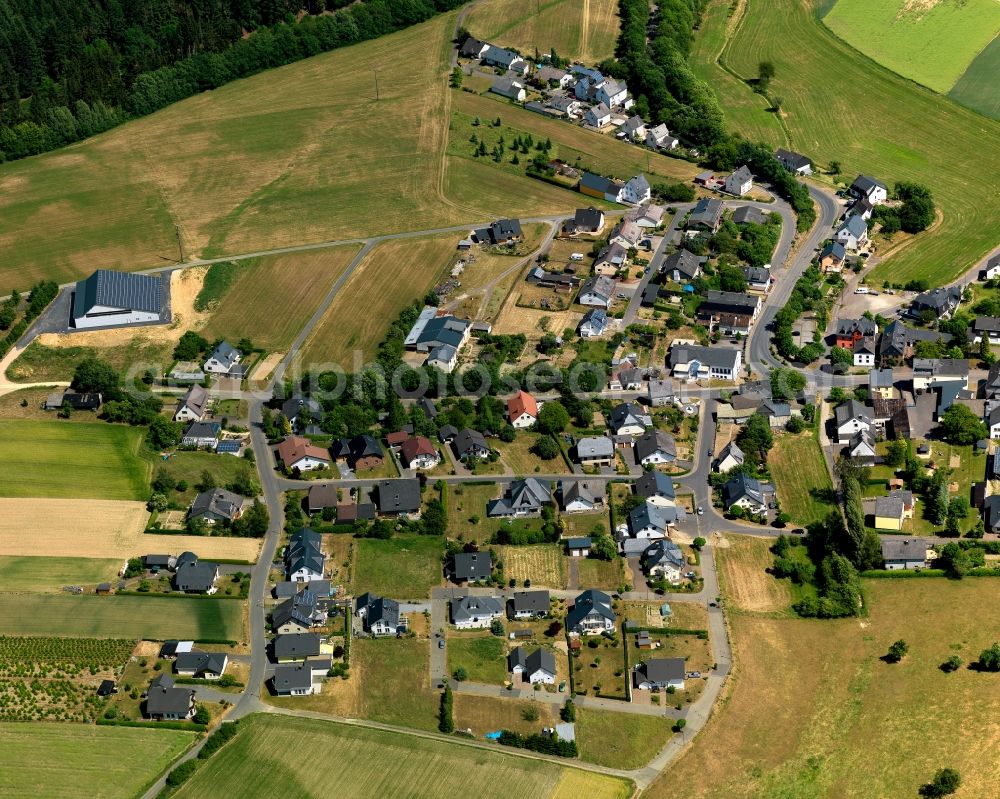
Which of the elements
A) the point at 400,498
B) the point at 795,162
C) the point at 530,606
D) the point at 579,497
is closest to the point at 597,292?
the point at 579,497

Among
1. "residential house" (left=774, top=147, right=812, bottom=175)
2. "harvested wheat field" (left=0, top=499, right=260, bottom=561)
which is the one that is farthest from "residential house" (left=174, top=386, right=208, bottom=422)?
"residential house" (left=774, top=147, right=812, bottom=175)

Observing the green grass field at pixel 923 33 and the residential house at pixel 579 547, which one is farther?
the green grass field at pixel 923 33

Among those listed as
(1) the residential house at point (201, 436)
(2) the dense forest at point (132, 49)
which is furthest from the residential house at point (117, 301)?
(2) the dense forest at point (132, 49)

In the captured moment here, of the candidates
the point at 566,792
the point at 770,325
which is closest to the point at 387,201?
the point at 770,325

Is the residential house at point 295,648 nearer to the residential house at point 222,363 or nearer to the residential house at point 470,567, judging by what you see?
the residential house at point 470,567

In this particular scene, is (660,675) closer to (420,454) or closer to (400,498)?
(400,498)

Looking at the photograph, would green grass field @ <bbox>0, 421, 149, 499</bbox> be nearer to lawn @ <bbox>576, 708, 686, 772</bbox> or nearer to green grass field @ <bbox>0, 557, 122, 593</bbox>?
green grass field @ <bbox>0, 557, 122, 593</bbox>
